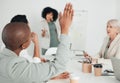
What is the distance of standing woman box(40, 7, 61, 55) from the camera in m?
5.06

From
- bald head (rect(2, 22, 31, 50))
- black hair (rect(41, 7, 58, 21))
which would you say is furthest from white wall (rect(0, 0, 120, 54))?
bald head (rect(2, 22, 31, 50))

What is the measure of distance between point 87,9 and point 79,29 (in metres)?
0.49

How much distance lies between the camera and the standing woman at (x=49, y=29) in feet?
16.6

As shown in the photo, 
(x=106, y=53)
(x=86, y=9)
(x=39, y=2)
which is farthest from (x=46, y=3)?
(x=106, y=53)

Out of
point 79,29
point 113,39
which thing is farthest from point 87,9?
point 113,39

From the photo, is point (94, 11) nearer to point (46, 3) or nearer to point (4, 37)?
point (46, 3)

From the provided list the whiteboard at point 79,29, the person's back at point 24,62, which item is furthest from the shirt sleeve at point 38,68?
the whiteboard at point 79,29

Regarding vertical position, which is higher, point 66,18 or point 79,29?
point 66,18

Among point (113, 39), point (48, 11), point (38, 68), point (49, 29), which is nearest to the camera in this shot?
point (38, 68)

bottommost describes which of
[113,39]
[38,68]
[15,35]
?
[113,39]

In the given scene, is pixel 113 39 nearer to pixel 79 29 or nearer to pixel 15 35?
pixel 79 29

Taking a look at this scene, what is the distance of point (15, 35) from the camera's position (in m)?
1.37

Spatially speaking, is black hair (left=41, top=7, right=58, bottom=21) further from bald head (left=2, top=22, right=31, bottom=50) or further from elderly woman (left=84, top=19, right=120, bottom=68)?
bald head (left=2, top=22, right=31, bottom=50)

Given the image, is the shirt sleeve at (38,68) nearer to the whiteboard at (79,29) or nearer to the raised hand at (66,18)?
the raised hand at (66,18)
